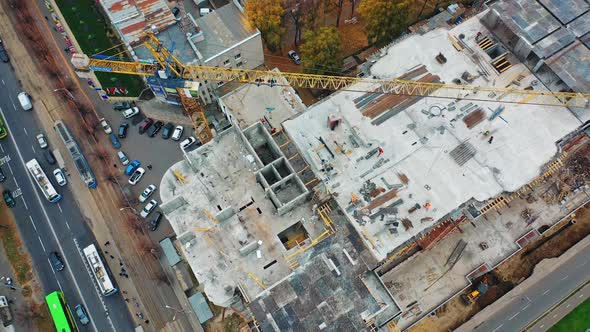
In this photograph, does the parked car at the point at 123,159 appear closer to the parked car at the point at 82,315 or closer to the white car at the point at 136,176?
the white car at the point at 136,176

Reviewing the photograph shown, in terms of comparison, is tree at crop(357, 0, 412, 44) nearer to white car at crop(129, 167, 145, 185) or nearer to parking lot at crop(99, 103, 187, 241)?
parking lot at crop(99, 103, 187, 241)

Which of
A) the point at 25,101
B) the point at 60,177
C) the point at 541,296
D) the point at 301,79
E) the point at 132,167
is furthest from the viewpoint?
the point at 25,101

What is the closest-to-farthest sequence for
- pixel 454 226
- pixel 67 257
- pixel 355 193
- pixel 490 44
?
pixel 355 193
pixel 454 226
pixel 490 44
pixel 67 257

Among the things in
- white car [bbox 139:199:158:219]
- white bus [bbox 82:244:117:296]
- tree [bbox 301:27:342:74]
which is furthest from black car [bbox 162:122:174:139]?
tree [bbox 301:27:342:74]

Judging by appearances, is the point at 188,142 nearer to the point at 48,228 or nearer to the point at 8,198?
the point at 48,228

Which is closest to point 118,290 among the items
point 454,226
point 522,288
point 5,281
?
point 5,281

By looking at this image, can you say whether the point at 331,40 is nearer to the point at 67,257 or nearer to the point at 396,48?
the point at 396,48

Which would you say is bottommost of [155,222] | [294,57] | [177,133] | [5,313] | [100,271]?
[100,271]

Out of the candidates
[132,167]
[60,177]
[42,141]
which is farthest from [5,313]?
[42,141]
